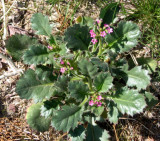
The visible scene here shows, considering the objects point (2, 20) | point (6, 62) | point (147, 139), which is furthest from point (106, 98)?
point (2, 20)

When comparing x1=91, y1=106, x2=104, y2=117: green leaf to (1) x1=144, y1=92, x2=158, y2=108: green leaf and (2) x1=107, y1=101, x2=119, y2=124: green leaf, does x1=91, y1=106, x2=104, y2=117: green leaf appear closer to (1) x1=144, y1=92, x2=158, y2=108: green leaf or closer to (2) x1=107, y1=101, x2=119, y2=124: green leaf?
(2) x1=107, y1=101, x2=119, y2=124: green leaf

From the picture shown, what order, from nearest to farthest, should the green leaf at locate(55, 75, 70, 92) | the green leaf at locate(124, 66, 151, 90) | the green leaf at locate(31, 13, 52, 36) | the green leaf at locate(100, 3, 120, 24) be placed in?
Result: the green leaf at locate(55, 75, 70, 92), the green leaf at locate(124, 66, 151, 90), the green leaf at locate(31, 13, 52, 36), the green leaf at locate(100, 3, 120, 24)

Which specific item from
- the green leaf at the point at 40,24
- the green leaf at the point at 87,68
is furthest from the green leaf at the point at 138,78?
the green leaf at the point at 40,24

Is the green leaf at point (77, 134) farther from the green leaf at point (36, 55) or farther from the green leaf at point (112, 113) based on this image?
the green leaf at point (36, 55)

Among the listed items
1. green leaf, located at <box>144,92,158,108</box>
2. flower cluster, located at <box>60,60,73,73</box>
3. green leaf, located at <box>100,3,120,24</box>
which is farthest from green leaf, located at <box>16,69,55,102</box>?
green leaf, located at <box>144,92,158,108</box>

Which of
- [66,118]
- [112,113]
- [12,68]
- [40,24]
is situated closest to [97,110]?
[112,113]

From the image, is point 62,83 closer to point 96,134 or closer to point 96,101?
point 96,101
